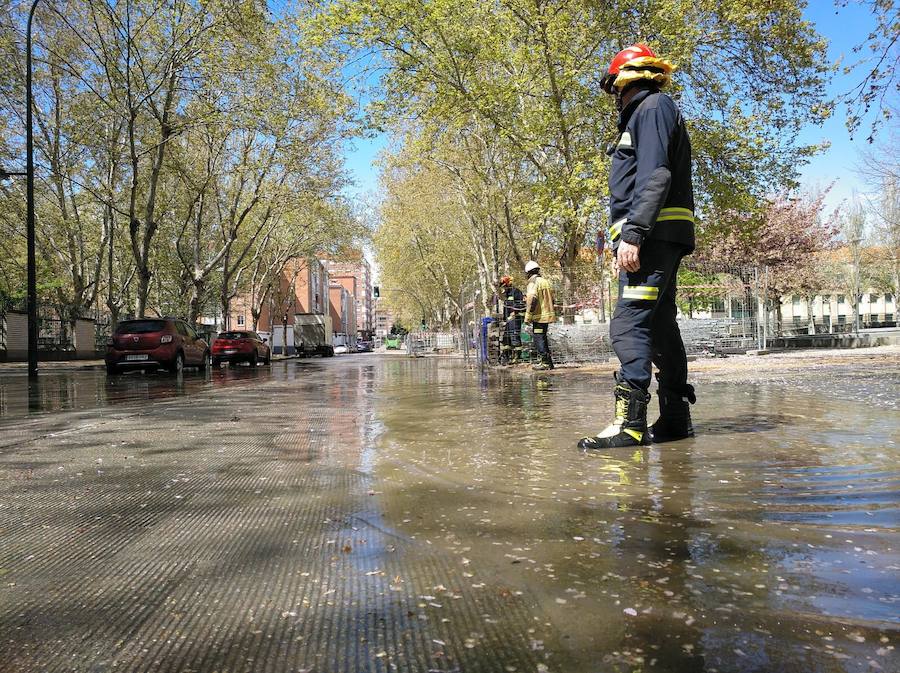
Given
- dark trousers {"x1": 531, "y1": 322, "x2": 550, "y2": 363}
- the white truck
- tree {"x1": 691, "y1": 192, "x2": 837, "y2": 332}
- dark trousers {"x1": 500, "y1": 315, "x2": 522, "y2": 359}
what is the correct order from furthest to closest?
the white truck, tree {"x1": 691, "y1": 192, "x2": 837, "y2": 332}, dark trousers {"x1": 500, "y1": 315, "x2": 522, "y2": 359}, dark trousers {"x1": 531, "y1": 322, "x2": 550, "y2": 363}

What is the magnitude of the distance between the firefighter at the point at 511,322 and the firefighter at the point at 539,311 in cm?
210

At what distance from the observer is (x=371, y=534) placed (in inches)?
95.3

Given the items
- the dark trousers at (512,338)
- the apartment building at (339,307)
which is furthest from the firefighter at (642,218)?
the apartment building at (339,307)

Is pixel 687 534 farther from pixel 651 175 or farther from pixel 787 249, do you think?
pixel 787 249

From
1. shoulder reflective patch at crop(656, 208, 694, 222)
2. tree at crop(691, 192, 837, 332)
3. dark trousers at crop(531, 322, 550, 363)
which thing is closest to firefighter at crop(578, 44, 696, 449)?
shoulder reflective patch at crop(656, 208, 694, 222)

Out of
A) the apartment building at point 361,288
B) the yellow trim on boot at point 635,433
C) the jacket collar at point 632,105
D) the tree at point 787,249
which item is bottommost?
the yellow trim on boot at point 635,433

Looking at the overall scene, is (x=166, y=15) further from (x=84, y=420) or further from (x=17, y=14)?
(x=84, y=420)

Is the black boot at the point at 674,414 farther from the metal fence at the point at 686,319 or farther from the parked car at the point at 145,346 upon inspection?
the parked car at the point at 145,346

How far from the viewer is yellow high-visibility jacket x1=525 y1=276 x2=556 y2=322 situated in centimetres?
1306

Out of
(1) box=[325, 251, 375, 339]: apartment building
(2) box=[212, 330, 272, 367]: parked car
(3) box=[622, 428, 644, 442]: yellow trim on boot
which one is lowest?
(3) box=[622, 428, 644, 442]: yellow trim on boot

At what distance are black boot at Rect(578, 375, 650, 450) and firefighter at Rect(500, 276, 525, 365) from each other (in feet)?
37.5

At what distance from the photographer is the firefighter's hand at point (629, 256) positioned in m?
3.85

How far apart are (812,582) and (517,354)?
1465 centimetres

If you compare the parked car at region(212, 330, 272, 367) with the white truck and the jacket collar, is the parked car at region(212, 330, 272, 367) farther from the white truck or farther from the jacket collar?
the jacket collar
